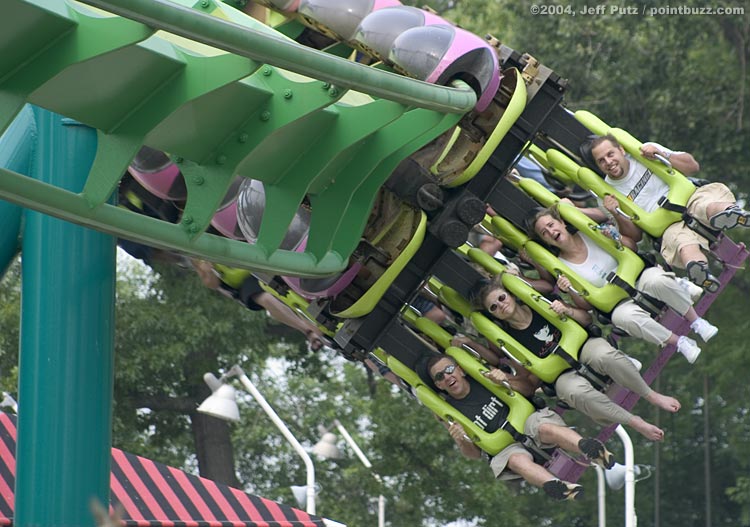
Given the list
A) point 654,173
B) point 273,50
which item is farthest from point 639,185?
point 273,50

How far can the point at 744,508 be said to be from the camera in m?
24.8

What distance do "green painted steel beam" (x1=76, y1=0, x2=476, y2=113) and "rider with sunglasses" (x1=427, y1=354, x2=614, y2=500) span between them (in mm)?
2693

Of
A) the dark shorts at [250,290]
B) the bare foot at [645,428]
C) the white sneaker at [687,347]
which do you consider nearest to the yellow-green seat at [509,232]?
the white sneaker at [687,347]

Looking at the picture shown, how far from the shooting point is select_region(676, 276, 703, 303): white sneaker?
8195 millimetres

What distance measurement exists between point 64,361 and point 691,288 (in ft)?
12.8

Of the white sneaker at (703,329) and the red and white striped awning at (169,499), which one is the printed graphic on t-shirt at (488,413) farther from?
the red and white striped awning at (169,499)

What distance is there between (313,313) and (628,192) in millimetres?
1947

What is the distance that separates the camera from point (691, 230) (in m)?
8.26

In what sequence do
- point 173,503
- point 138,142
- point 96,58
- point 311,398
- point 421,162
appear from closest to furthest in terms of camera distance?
point 96,58
point 138,142
point 421,162
point 173,503
point 311,398

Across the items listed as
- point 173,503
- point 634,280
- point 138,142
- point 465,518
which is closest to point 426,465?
point 465,518

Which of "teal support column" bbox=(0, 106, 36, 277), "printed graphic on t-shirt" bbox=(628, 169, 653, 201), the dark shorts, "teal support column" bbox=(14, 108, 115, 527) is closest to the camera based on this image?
"teal support column" bbox=(14, 108, 115, 527)

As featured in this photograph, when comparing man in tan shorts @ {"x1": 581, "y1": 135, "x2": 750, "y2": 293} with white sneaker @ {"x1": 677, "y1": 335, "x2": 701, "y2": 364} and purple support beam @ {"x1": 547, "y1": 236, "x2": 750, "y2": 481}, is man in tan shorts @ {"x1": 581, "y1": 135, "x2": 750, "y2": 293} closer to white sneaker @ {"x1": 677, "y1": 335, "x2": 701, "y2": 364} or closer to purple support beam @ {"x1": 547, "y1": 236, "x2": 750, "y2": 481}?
purple support beam @ {"x1": 547, "y1": 236, "x2": 750, "y2": 481}

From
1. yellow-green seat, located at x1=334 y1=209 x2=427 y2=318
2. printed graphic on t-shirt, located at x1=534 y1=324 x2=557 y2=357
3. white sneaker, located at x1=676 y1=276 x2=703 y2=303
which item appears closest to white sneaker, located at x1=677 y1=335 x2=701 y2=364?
white sneaker, located at x1=676 y1=276 x2=703 y2=303

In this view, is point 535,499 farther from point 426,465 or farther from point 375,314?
point 375,314
